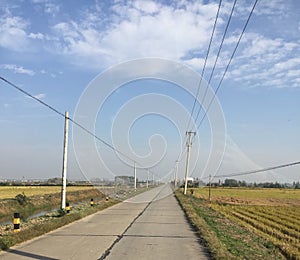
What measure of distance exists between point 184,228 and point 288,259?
15.7ft

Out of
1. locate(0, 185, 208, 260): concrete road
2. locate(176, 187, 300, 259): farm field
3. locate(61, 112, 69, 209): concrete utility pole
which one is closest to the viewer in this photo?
locate(0, 185, 208, 260): concrete road

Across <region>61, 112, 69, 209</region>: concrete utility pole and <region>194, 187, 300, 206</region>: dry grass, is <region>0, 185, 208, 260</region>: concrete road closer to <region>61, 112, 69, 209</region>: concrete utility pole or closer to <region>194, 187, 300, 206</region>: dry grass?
<region>61, 112, 69, 209</region>: concrete utility pole

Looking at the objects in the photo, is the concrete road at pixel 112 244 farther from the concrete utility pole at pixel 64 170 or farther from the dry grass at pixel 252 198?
the dry grass at pixel 252 198

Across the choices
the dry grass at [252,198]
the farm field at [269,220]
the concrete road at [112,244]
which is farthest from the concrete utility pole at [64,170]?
the dry grass at [252,198]

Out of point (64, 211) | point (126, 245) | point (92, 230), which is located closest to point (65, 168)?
point (64, 211)

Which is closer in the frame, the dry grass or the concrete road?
the concrete road

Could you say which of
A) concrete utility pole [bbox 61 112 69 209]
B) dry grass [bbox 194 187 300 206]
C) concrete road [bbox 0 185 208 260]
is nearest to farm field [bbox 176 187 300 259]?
concrete road [bbox 0 185 208 260]

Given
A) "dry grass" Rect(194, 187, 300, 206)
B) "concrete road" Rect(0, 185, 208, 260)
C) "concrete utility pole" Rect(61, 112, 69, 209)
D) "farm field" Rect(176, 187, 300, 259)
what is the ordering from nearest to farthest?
"concrete road" Rect(0, 185, 208, 260) → "farm field" Rect(176, 187, 300, 259) → "concrete utility pole" Rect(61, 112, 69, 209) → "dry grass" Rect(194, 187, 300, 206)

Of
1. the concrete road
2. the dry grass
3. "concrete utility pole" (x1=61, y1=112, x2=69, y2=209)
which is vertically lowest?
the dry grass

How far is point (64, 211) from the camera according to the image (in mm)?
20172

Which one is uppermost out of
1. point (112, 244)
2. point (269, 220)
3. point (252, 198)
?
point (112, 244)

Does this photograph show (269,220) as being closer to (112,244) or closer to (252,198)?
(112,244)

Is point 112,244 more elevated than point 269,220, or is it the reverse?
point 112,244

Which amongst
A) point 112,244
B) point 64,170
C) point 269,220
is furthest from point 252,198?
point 112,244
